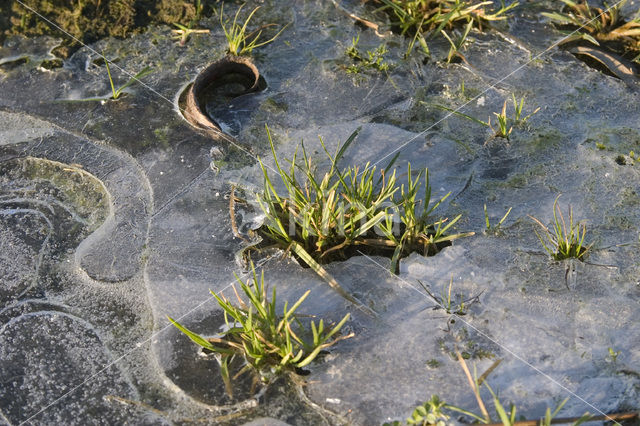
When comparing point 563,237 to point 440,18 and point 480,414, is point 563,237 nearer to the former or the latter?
point 480,414

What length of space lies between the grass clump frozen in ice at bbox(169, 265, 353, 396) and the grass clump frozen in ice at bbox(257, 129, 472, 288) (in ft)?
1.02

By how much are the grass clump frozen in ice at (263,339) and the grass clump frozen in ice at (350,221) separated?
310mm

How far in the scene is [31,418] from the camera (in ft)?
7.94

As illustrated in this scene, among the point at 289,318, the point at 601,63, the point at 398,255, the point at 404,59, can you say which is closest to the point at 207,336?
the point at 289,318

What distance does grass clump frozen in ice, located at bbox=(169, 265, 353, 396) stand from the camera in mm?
2439

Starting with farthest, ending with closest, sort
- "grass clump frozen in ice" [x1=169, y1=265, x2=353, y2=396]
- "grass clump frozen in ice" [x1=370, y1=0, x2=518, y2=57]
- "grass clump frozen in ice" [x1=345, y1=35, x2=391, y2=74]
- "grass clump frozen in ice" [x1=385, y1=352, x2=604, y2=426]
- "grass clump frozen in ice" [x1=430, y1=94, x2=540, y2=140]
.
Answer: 1. "grass clump frozen in ice" [x1=370, y1=0, x2=518, y2=57]
2. "grass clump frozen in ice" [x1=345, y1=35, x2=391, y2=74]
3. "grass clump frozen in ice" [x1=430, y1=94, x2=540, y2=140]
4. "grass clump frozen in ice" [x1=169, y1=265, x2=353, y2=396]
5. "grass clump frozen in ice" [x1=385, y1=352, x2=604, y2=426]

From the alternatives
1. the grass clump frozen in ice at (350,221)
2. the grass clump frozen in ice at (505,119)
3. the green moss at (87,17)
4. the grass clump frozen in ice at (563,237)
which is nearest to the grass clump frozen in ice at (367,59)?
the grass clump frozen in ice at (505,119)

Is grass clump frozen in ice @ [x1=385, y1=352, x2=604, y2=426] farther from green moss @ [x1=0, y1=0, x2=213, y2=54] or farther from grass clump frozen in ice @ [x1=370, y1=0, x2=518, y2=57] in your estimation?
green moss @ [x1=0, y1=0, x2=213, y2=54]

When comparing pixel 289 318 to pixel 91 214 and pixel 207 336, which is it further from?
pixel 91 214

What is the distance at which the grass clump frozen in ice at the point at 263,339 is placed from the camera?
2.44 m

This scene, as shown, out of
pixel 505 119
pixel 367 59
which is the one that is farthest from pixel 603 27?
pixel 367 59

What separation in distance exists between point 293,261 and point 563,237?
115 centimetres

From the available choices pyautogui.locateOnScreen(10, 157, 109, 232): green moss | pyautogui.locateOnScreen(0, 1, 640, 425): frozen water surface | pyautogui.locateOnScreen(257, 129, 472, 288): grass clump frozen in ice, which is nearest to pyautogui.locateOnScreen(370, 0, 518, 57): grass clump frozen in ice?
pyautogui.locateOnScreen(0, 1, 640, 425): frozen water surface

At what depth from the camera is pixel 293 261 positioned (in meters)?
2.85
